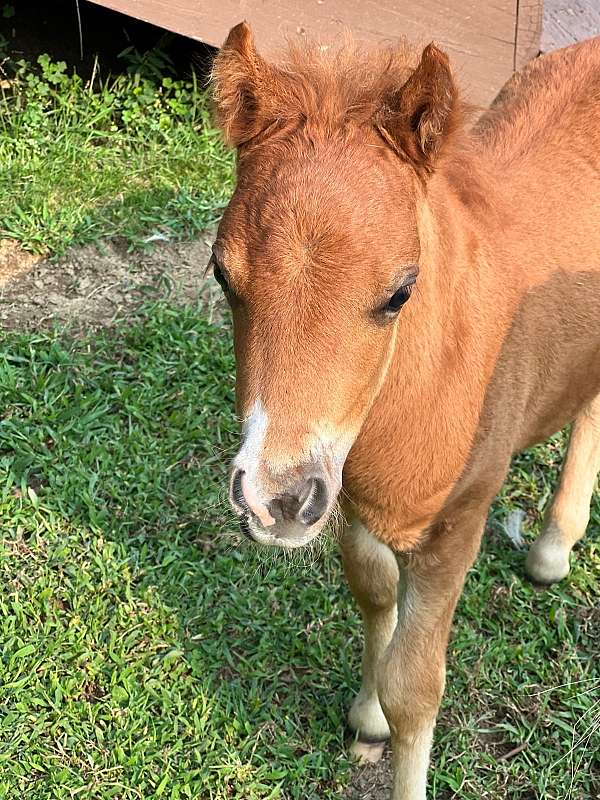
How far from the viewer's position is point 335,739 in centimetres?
331

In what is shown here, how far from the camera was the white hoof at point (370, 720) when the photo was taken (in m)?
3.24

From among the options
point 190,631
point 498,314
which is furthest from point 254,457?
point 190,631

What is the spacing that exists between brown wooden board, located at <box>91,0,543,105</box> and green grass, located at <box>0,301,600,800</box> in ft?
6.37

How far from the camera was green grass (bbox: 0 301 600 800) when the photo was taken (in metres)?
3.18

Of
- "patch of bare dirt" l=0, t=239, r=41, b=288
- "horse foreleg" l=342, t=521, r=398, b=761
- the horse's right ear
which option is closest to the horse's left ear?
the horse's right ear

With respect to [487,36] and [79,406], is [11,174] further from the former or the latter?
[487,36]

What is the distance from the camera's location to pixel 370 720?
10.6 feet

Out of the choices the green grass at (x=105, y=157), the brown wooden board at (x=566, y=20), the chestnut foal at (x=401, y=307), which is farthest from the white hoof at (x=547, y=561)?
the brown wooden board at (x=566, y=20)

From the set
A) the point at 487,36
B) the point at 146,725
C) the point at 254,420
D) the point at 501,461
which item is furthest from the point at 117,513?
the point at 487,36

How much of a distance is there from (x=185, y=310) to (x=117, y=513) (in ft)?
3.87

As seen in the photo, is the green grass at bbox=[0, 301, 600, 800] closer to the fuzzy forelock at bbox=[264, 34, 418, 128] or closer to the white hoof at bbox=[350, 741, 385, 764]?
the white hoof at bbox=[350, 741, 385, 764]

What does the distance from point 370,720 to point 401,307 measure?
5.49 ft

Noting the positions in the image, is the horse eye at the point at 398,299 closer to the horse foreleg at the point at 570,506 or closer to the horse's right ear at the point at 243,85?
the horse's right ear at the point at 243,85

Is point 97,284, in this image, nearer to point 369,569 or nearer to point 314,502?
point 369,569
